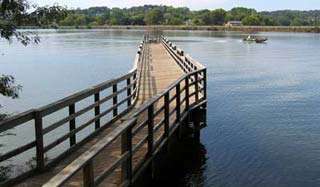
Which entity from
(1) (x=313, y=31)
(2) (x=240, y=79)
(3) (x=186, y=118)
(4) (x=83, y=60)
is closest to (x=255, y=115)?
(3) (x=186, y=118)

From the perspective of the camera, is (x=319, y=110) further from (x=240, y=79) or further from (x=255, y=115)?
(x=240, y=79)

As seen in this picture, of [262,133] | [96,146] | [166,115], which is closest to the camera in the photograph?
[96,146]

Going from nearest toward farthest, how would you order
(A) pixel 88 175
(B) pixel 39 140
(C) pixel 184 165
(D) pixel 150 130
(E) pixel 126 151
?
1. (A) pixel 88 175
2. (E) pixel 126 151
3. (B) pixel 39 140
4. (D) pixel 150 130
5. (C) pixel 184 165

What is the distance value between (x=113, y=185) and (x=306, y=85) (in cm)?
2922

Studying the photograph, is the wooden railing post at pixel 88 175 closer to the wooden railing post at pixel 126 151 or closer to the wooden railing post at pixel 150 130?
the wooden railing post at pixel 126 151

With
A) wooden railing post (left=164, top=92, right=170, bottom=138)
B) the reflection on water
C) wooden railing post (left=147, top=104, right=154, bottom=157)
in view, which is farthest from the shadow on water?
wooden railing post (left=147, top=104, right=154, bottom=157)

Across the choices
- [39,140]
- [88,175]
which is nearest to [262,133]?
[39,140]

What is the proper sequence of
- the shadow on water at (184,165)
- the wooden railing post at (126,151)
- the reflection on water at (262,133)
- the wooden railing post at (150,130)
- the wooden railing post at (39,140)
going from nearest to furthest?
the wooden railing post at (126,151)
the wooden railing post at (39,140)
the wooden railing post at (150,130)
the shadow on water at (184,165)
the reflection on water at (262,133)

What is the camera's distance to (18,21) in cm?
964

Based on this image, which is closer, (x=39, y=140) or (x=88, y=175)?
(x=88, y=175)

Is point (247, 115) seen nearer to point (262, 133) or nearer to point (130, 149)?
point (262, 133)

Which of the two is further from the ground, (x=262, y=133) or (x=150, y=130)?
(x=150, y=130)

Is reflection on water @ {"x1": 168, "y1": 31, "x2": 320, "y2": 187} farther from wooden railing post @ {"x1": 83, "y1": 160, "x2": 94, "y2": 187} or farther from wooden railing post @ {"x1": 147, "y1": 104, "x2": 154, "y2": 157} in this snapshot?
wooden railing post @ {"x1": 83, "y1": 160, "x2": 94, "y2": 187}

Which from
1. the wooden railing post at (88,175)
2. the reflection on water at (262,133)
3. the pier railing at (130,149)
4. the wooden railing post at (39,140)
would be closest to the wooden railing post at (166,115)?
the pier railing at (130,149)
